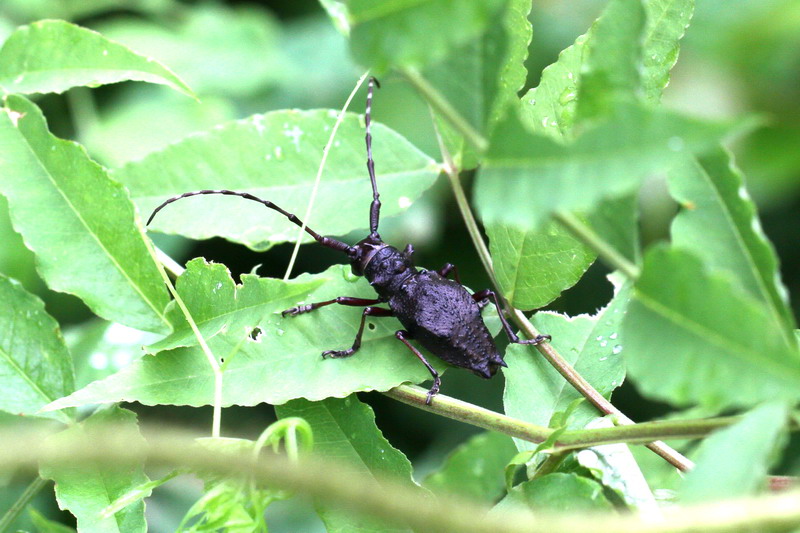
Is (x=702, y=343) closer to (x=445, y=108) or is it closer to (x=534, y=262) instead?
(x=445, y=108)

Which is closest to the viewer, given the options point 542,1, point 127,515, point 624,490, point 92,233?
point 624,490

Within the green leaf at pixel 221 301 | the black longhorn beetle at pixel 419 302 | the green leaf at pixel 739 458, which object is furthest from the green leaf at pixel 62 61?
the green leaf at pixel 739 458

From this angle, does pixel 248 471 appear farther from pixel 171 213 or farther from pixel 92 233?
pixel 171 213

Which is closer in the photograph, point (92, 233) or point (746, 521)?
point (746, 521)

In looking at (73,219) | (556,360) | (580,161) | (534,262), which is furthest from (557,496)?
(73,219)

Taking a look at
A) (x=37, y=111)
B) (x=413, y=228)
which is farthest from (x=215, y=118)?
(x=37, y=111)

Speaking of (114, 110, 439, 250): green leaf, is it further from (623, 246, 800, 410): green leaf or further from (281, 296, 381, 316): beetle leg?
(623, 246, 800, 410): green leaf

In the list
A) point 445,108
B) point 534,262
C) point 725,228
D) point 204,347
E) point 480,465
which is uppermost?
point 445,108
